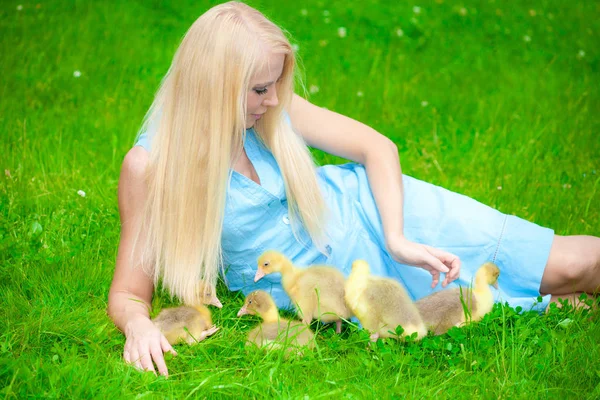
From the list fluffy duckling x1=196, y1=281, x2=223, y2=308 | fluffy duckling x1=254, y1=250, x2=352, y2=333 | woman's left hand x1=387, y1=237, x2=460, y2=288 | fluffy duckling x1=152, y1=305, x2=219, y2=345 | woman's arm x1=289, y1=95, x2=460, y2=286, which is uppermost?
woman's arm x1=289, y1=95, x2=460, y2=286

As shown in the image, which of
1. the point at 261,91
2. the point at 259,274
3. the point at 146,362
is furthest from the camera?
the point at 259,274

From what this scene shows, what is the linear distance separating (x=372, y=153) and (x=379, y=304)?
75cm

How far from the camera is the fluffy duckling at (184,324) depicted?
3047 millimetres

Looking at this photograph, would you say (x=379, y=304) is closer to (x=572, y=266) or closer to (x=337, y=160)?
(x=572, y=266)

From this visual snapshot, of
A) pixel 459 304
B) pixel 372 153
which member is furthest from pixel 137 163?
pixel 459 304

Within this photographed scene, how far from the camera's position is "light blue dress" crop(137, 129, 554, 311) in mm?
3230

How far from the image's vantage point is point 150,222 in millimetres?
3049

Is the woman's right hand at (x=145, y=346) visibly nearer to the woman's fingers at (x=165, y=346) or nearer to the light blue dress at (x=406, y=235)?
the woman's fingers at (x=165, y=346)

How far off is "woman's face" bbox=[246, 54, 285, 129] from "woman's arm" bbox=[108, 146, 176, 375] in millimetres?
487

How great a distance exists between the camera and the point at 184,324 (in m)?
3.07

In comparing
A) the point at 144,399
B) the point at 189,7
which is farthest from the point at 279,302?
the point at 189,7

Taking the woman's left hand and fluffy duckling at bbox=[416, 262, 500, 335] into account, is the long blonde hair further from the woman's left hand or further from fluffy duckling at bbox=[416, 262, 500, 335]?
fluffy duckling at bbox=[416, 262, 500, 335]

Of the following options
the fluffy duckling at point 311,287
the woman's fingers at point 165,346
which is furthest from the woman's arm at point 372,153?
the woman's fingers at point 165,346

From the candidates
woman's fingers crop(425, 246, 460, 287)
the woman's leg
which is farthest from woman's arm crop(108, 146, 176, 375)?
the woman's leg
